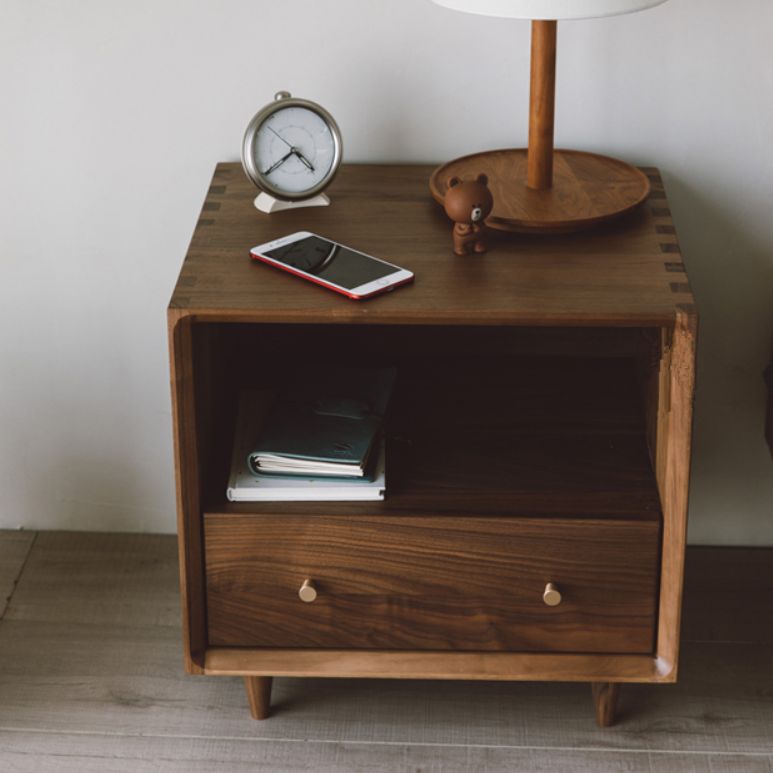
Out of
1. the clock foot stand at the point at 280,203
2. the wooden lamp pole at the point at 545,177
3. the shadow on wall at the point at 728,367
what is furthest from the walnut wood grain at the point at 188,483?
the shadow on wall at the point at 728,367

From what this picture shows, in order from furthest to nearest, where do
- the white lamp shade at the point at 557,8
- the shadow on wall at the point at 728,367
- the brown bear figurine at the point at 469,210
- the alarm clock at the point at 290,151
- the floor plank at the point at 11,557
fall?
the floor plank at the point at 11,557, the shadow on wall at the point at 728,367, the alarm clock at the point at 290,151, the brown bear figurine at the point at 469,210, the white lamp shade at the point at 557,8

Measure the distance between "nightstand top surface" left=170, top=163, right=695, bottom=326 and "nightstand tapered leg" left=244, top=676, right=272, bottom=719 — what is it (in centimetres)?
50

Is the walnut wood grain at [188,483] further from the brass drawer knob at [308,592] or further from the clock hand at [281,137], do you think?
the clock hand at [281,137]

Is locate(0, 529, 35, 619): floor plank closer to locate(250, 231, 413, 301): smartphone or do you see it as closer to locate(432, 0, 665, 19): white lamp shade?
locate(250, 231, 413, 301): smartphone

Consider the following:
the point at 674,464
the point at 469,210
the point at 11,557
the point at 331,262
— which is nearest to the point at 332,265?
the point at 331,262

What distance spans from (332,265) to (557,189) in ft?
1.04

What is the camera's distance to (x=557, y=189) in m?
1.49

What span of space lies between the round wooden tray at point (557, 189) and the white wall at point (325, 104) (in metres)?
0.07

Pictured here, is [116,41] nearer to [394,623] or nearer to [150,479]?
[150,479]

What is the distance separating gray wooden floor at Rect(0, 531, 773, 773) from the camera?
152 centimetres

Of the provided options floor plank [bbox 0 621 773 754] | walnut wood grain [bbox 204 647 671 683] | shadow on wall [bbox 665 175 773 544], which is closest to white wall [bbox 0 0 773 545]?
shadow on wall [bbox 665 175 773 544]

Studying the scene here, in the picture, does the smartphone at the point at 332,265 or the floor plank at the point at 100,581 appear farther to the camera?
the floor plank at the point at 100,581

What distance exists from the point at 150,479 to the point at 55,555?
0.59ft

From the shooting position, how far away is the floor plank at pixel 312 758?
1.51 m
